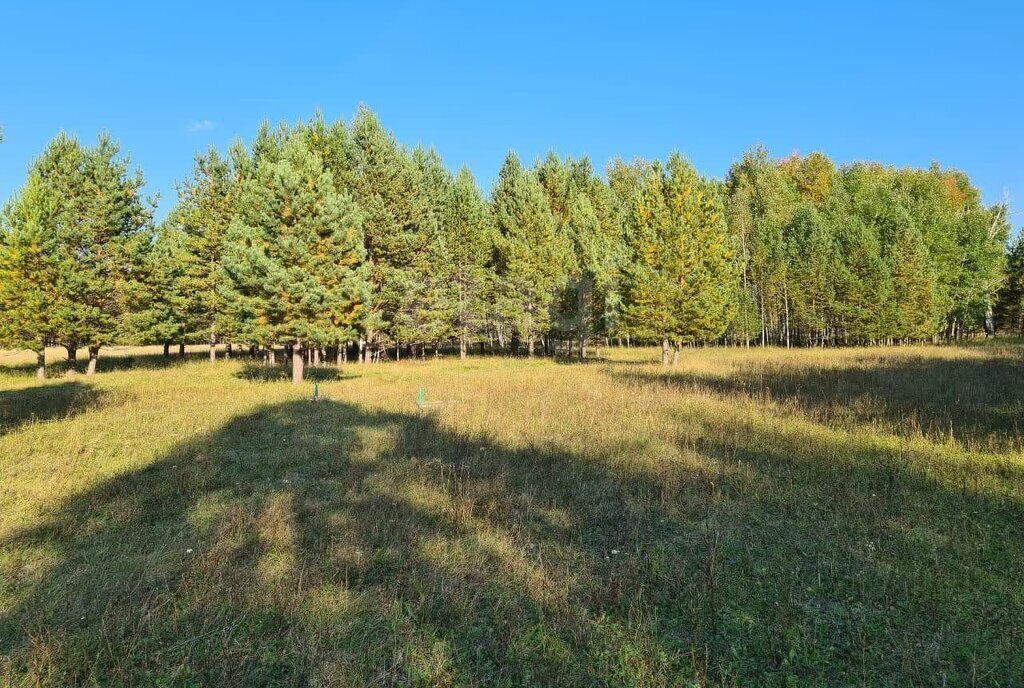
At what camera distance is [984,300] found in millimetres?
43281

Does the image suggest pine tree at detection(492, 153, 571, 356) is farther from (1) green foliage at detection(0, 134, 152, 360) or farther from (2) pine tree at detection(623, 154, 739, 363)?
(1) green foliage at detection(0, 134, 152, 360)

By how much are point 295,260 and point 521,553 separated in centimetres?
1838

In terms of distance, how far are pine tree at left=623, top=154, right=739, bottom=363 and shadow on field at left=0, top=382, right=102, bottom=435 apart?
24.2 m

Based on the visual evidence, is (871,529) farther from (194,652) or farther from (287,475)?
(287,475)

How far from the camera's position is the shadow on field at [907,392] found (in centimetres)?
974

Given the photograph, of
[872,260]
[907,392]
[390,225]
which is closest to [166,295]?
[390,225]

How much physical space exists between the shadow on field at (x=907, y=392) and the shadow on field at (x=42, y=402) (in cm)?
1816

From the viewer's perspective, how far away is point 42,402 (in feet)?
47.4

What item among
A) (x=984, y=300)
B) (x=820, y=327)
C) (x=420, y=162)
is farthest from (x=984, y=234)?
(x=420, y=162)

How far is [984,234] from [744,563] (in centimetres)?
5937

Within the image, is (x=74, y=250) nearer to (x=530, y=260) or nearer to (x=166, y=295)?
(x=166, y=295)

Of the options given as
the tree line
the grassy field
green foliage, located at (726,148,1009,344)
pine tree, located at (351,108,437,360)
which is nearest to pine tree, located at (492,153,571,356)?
the tree line

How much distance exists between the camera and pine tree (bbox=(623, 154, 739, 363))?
26641 millimetres

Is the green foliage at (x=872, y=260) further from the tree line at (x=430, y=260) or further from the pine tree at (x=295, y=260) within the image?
the pine tree at (x=295, y=260)
